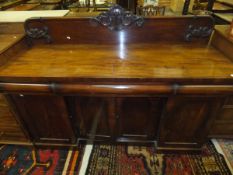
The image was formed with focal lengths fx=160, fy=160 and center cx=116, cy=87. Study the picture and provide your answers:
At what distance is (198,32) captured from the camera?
1.13 m

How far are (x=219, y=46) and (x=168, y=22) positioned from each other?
40 centimetres

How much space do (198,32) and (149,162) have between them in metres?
1.05

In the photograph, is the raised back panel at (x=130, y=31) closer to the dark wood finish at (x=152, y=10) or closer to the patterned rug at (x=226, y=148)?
the dark wood finish at (x=152, y=10)

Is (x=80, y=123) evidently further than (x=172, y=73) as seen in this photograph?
Yes

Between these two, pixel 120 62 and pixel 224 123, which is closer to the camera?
pixel 120 62

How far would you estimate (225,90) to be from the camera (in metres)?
0.86

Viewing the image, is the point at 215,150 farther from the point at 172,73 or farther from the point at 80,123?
the point at 80,123

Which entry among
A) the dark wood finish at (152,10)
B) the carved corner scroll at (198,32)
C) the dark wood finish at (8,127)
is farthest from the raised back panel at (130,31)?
the dark wood finish at (8,127)

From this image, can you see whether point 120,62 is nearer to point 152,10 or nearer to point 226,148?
point 152,10

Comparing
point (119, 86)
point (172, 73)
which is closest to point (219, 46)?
point (172, 73)

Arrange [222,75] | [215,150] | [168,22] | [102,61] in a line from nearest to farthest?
[222,75], [102,61], [168,22], [215,150]

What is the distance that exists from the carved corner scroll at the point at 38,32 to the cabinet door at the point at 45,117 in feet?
1.54

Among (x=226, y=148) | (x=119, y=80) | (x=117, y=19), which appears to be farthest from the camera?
(x=226, y=148)

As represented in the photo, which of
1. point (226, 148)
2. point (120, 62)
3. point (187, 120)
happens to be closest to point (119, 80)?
point (120, 62)
